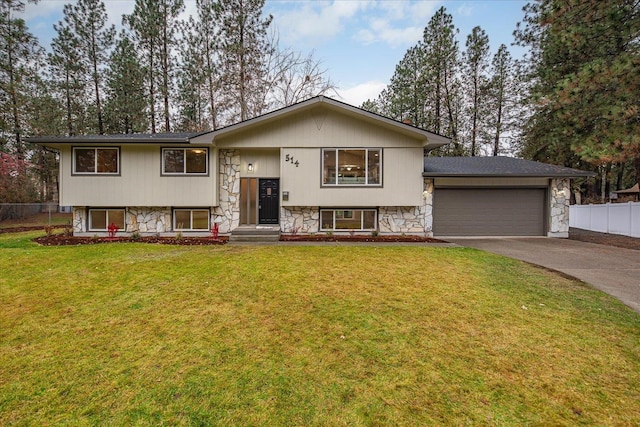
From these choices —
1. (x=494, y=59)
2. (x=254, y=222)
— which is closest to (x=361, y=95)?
(x=494, y=59)

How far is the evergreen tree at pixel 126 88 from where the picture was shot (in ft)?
61.2

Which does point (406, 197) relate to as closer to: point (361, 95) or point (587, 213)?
point (587, 213)

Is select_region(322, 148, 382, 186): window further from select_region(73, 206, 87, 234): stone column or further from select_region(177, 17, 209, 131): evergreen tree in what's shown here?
select_region(177, 17, 209, 131): evergreen tree

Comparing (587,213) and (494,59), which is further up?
(494,59)

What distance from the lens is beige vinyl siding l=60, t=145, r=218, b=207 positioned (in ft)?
32.5

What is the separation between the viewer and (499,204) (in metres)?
11.1

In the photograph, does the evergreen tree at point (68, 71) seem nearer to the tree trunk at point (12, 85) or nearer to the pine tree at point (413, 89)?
the tree trunk at point (12, 85)


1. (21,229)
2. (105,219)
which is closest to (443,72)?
(105,219)

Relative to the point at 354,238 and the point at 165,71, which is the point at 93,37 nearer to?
the point at 165,71

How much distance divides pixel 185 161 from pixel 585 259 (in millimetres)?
12369

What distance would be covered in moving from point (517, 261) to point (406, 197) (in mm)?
4140

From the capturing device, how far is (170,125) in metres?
20.7

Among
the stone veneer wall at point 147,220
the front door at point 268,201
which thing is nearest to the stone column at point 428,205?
the front door at point 268,201


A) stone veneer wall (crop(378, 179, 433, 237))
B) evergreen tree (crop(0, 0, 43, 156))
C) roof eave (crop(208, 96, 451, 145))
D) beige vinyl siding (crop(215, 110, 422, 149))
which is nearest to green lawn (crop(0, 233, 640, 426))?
stone veneer wall (crop(378, 179, 433, 237))
